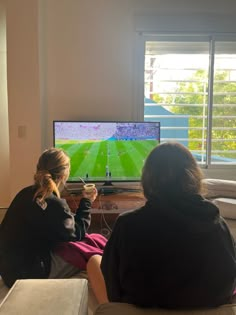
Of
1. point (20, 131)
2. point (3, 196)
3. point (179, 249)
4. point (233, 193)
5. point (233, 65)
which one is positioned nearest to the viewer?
point (179, 249)

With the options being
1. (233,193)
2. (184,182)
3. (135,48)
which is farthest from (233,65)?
(184,182)

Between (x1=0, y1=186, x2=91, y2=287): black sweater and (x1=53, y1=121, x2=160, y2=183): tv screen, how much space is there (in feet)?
3.66

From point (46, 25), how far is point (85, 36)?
0.38m

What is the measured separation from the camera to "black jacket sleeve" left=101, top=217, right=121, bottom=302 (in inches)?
50.2

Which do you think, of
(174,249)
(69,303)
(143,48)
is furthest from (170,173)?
(143,48)

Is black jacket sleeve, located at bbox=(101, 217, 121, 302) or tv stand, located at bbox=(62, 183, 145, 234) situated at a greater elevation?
black jacket sleeve, located at bbox=(101, 217, 121, 302)

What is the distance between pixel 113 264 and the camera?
51.0 inches

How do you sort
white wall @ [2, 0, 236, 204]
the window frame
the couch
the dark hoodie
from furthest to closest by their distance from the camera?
the window frame → white wall @ [2, 0, 236, 204] → the dark hoodie → the couch

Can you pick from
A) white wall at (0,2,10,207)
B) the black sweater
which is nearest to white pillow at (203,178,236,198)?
the black sweater

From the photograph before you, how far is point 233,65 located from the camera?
3525 millimetres

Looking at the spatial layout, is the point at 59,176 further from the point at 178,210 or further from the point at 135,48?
the point at 135,48

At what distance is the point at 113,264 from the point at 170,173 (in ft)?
1.31

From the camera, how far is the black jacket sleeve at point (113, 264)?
1.27m

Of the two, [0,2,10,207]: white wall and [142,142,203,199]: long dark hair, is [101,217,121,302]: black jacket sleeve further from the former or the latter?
[0,2,10,207]: white wall
